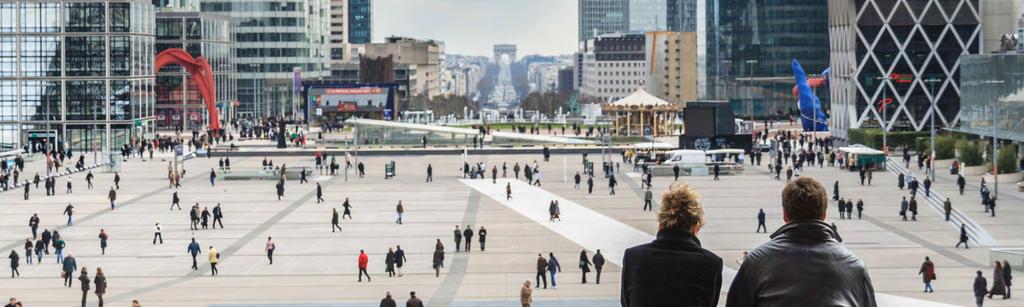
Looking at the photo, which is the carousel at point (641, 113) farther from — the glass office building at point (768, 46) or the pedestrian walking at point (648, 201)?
the pedestrian walking at point (648, 201)

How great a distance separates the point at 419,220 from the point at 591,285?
64.5 ft

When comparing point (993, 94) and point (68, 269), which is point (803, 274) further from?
point (993, 94)

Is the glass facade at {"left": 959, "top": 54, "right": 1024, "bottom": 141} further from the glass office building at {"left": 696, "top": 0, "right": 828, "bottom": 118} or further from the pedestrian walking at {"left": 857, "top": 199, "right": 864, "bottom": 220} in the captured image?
the glass office building at {"left": 696, "top": 0, "right": 828, "bottom": 118}

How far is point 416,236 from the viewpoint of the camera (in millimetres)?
51781

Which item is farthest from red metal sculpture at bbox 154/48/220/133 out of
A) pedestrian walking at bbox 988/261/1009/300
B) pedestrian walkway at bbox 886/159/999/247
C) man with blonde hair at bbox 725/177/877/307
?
man with blonde hair at bbox 725/177/877/307

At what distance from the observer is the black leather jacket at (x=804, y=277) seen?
6.32m

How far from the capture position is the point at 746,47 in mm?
184250

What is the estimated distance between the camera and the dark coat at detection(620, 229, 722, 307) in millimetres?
7211

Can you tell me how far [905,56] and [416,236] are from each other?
80.5m

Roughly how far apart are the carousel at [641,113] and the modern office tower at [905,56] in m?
15.2

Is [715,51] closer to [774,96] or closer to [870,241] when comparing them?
[774,96]

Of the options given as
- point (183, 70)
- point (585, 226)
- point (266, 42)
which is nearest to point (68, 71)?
point (183, 70)

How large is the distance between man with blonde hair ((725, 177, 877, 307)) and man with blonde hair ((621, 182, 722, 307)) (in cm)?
64

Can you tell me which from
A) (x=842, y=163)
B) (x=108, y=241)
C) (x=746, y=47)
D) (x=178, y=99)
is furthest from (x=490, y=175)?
(x=746, y=47)
